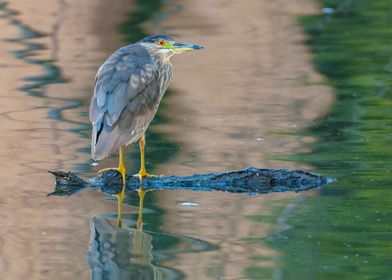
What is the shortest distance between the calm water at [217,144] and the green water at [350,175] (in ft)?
0.06

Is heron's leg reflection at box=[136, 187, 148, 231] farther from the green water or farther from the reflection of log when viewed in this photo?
the green water

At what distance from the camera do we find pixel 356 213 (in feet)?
26.8

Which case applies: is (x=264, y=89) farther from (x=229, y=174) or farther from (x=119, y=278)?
(x=119, y=278)

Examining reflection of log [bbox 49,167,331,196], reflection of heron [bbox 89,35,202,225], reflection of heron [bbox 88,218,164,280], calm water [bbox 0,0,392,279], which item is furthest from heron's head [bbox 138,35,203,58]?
reflection of heron [bbox 88,218,164,280]

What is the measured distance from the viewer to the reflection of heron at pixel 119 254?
7.09 m

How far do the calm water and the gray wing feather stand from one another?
448 millimetres

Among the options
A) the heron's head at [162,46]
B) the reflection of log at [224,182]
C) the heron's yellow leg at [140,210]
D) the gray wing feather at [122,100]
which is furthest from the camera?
the heron's head at [162,46]

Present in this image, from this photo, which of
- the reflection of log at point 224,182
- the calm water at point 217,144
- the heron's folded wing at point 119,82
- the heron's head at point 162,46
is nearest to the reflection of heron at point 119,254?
the calm water at point 217,144

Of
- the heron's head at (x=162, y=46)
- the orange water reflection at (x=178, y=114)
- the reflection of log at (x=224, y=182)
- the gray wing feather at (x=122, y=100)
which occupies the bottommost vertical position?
the orange water reflection at (x=178, y=114)


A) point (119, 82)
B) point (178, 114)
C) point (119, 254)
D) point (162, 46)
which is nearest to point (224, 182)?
point (119, 82)

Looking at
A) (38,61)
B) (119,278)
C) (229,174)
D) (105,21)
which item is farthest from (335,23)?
(119,278)

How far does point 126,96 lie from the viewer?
30.0ft

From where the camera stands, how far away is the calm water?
7.39 m

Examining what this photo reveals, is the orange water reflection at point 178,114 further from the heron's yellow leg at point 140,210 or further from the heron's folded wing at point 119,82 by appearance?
the heron's folded wing at point 119,82
